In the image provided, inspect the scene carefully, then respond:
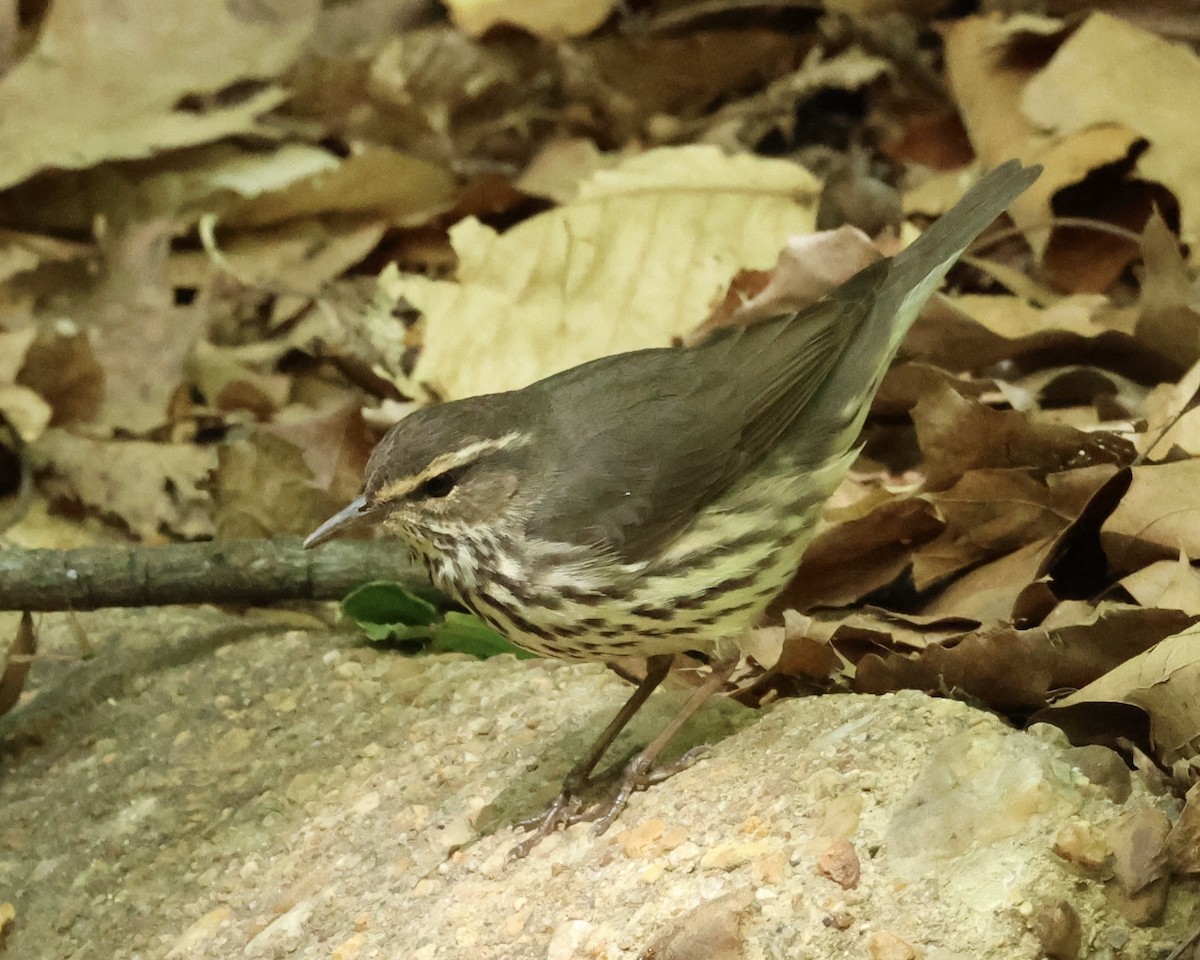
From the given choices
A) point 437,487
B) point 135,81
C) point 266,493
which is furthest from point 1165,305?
point 135,81

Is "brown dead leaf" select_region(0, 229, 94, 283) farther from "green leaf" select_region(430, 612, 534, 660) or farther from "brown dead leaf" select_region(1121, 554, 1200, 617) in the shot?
"brown dead leaf" select_region(1121, 554, 1200, 617)

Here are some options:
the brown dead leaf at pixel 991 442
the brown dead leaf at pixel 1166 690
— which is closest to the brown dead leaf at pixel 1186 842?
the brown dead leaf at pixel 1166 690

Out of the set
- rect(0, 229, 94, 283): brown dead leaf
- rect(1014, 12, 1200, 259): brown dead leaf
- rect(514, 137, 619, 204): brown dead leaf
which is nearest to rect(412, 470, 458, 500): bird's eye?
rect(514, 137, 619, 204): brown dead leaf

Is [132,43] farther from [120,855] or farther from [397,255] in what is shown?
[120,855]

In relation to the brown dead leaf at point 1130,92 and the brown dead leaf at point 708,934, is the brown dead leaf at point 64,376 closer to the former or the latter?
the brown dead leaf at point 708,934

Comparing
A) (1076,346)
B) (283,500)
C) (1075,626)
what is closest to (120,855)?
(283,500)

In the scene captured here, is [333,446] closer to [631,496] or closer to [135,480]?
[135,480]
